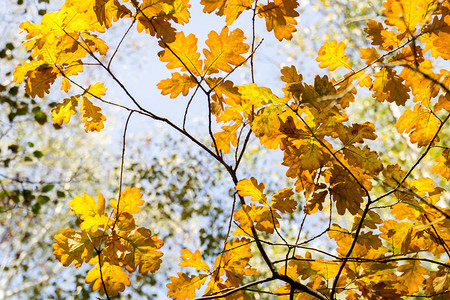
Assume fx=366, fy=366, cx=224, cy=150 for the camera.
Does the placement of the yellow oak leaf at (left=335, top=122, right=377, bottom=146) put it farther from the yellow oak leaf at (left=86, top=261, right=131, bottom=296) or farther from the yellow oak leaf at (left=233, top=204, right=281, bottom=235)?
the yellow oak leaf at (left=86, top=261, right=131, bottom=296)

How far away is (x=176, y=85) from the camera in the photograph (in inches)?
47.4

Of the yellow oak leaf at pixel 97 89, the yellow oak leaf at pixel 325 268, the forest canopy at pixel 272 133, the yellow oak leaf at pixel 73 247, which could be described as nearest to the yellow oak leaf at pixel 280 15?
the forest canopy at pixel 272 133

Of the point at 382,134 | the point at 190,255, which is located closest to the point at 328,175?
the point at 190,255

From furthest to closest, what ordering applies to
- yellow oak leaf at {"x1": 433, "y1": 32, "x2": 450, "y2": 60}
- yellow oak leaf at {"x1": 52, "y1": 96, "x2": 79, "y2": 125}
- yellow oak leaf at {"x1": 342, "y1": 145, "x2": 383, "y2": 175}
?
yellow oak leaf at {"x1": 52, "y1": 96, "x2": 79, "y2": 125} → yellow oak leaf at {"x1": 342, "y1": 145, "x2": 383, "y2": 175} → yellow oak leaf at {"x1": 433, "y1": 32, "x2": 450, "y2": 60}

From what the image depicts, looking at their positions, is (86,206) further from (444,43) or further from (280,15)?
(444,43)

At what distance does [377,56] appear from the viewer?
4.08 ft

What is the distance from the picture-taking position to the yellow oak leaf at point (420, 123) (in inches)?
48.8

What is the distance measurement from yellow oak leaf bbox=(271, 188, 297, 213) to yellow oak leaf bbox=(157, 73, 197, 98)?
0.45 metres

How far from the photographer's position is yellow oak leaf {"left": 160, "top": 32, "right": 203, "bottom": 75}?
3.70 ft

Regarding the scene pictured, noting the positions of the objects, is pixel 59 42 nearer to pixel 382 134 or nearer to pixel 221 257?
pixel 221 257

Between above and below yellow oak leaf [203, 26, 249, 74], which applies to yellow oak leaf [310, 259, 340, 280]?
below

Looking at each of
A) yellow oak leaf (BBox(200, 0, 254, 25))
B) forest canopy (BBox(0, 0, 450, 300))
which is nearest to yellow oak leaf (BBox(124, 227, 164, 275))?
forest canopy (BBox(0, 0, 450, 300))

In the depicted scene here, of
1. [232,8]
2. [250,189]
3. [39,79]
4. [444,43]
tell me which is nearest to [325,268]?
[250,189]

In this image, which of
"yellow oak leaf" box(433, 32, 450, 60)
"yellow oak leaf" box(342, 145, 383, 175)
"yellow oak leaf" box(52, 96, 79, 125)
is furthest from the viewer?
"yellow oak leaf" box(52, 96, 79, 125)
